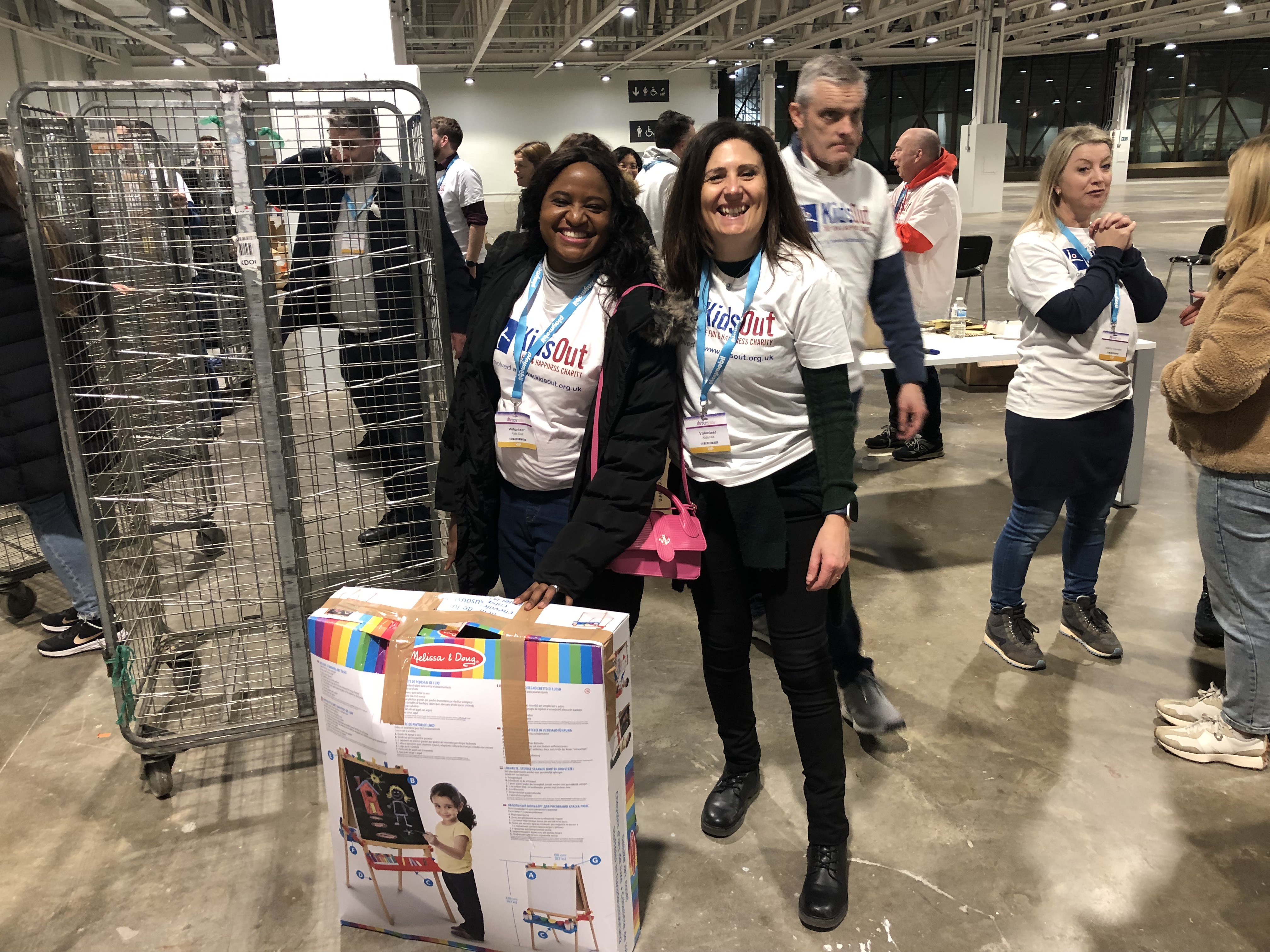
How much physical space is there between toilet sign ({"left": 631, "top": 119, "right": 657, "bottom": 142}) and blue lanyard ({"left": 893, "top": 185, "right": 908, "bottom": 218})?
1595 cm

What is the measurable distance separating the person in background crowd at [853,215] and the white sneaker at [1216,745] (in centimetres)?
93

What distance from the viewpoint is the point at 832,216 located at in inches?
86.4

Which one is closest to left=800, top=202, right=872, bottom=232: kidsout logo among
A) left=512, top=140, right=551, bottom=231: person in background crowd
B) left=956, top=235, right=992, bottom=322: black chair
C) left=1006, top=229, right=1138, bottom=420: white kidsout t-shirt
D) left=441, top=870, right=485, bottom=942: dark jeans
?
left=1006, top=229, right=1138, bottom=420: white kidsout t-shirt

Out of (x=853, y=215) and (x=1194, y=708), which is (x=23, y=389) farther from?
(x=1194, y=708)

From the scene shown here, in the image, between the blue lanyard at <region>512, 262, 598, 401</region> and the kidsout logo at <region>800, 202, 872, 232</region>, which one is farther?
the kidsout logo at <region>800, 202, 872, 232</region>

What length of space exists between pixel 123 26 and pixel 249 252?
42.5 feet

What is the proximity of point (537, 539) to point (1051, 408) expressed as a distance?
1.61 m

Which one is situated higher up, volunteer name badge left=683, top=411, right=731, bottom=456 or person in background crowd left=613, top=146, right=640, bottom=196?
person in background crowd left=613, top=146, right=640, bottom=196

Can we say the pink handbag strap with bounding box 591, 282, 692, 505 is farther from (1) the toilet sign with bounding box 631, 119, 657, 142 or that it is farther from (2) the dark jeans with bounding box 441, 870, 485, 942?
(1) the toilet sign with bounding box 631, 119, 657, 142

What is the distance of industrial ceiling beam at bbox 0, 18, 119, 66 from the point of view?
11.2m

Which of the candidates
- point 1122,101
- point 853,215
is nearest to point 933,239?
point 853,215

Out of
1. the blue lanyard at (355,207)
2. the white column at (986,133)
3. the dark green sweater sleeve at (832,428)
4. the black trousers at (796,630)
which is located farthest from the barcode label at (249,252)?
the white column at (986,133)

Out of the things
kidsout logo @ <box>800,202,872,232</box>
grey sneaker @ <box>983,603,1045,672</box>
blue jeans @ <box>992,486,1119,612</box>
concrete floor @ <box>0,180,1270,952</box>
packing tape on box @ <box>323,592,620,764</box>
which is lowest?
concrete floor @ <box>0,180,1270,952</box>

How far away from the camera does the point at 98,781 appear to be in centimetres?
238
